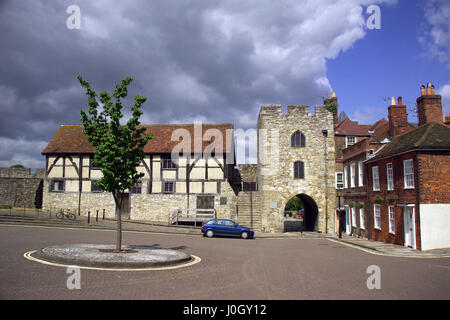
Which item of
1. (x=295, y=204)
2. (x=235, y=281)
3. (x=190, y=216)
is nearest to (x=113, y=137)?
(x=235, y=281)

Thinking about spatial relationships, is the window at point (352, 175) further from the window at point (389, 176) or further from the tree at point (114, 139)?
the tree at point (114, 139)

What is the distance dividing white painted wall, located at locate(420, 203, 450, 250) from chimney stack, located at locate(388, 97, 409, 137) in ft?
26.1

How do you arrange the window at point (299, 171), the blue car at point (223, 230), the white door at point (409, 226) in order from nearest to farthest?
the white door at point (409, 226)
the blue car at point (223, 230)
the window at point (299, 171)

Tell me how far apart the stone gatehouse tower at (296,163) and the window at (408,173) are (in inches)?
389

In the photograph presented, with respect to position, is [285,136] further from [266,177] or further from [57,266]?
[57,266]

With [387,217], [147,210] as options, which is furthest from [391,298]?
[147,210]

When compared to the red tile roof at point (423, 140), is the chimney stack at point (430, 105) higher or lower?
higher

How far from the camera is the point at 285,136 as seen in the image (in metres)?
29.1

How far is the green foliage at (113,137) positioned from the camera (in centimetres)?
1248

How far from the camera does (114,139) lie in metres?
12.6

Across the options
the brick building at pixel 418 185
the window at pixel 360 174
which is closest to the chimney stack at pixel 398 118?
the brick building at pixel 418 185

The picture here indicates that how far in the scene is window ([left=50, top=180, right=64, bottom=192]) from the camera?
102ft

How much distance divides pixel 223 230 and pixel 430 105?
610 inches
